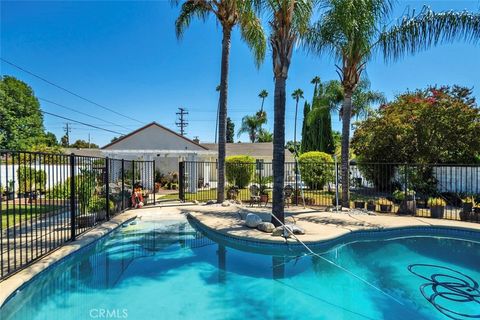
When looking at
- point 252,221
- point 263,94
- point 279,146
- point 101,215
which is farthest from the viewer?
point 263,94

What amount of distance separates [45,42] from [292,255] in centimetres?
1774

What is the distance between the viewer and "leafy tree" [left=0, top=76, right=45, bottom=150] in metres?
29.2

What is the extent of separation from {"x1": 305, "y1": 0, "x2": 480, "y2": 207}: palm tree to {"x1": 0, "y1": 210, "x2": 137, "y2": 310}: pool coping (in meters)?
8.93

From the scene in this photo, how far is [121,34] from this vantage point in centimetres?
1650

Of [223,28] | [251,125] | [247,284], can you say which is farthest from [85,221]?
[251,125]

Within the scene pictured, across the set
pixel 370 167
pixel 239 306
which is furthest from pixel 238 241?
pixel 370 167

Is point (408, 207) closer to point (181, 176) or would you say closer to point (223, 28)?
point (181, 176)

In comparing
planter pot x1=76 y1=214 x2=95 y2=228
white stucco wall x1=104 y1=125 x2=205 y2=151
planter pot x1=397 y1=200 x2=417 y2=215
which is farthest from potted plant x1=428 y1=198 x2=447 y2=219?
white stucco wall x1=104 y1=125 x2=205 y2=151

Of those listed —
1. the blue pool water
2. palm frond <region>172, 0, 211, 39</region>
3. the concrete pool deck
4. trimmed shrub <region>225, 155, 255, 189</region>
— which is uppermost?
palm frond <region>172, 0, 211, 39</region>

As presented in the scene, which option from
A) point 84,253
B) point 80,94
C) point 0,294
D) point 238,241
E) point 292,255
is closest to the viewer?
point 0,294

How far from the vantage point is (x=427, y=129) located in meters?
14.8

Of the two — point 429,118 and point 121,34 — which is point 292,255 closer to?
point 429,118

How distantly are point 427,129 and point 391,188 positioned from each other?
4.53 m

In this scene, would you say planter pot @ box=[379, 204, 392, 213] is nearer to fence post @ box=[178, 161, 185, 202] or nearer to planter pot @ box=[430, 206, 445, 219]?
planter pot @ box=[430, 206, 445, 219]
